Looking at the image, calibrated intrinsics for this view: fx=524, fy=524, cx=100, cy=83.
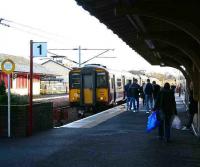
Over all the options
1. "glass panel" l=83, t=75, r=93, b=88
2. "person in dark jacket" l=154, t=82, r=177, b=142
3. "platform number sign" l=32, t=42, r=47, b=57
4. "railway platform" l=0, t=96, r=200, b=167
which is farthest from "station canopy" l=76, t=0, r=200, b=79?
"glass panel" l=83, t=75, r=93, b=88

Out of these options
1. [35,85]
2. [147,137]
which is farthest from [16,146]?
[35,85]

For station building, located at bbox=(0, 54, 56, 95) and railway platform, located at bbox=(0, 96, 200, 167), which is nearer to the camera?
railway platform, located at bbox=(0, 96, 200, 167)

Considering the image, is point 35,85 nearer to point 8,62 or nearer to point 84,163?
point 8,62

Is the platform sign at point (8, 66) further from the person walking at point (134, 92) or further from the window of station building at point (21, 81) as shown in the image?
the window of station building at point (21, 81)

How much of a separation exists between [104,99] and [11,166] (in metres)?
20.5

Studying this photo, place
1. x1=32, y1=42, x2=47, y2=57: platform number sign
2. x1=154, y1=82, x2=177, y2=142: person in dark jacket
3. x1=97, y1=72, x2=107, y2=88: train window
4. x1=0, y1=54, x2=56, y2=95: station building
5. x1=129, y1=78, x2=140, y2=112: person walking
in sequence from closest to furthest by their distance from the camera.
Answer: x1=154, y1=82, x2=177, y2=142: person in dark jacket → x1=32, y1=42, x2=47, y2=57: platform number sign → x1=129, y1=78, x2=140, y2=112: person walking → x1=97, y1=72, x2=107, y2=88: train window → x1=0, y1=54, x2=56, y2=95: station building

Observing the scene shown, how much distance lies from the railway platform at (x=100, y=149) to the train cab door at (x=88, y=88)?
1322cm

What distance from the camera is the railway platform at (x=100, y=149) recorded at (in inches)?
380

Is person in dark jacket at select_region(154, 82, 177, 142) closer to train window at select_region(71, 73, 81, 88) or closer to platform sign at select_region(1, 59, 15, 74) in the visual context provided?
platform sign at select_region(1, 59, 15, 74)

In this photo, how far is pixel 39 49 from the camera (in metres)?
14.8

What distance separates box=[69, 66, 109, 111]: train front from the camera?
29.5 m

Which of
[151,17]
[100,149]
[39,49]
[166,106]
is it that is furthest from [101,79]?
[151,17]

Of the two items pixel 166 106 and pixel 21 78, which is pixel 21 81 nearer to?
pixel 21 78

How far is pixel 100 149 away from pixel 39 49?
4.42m
